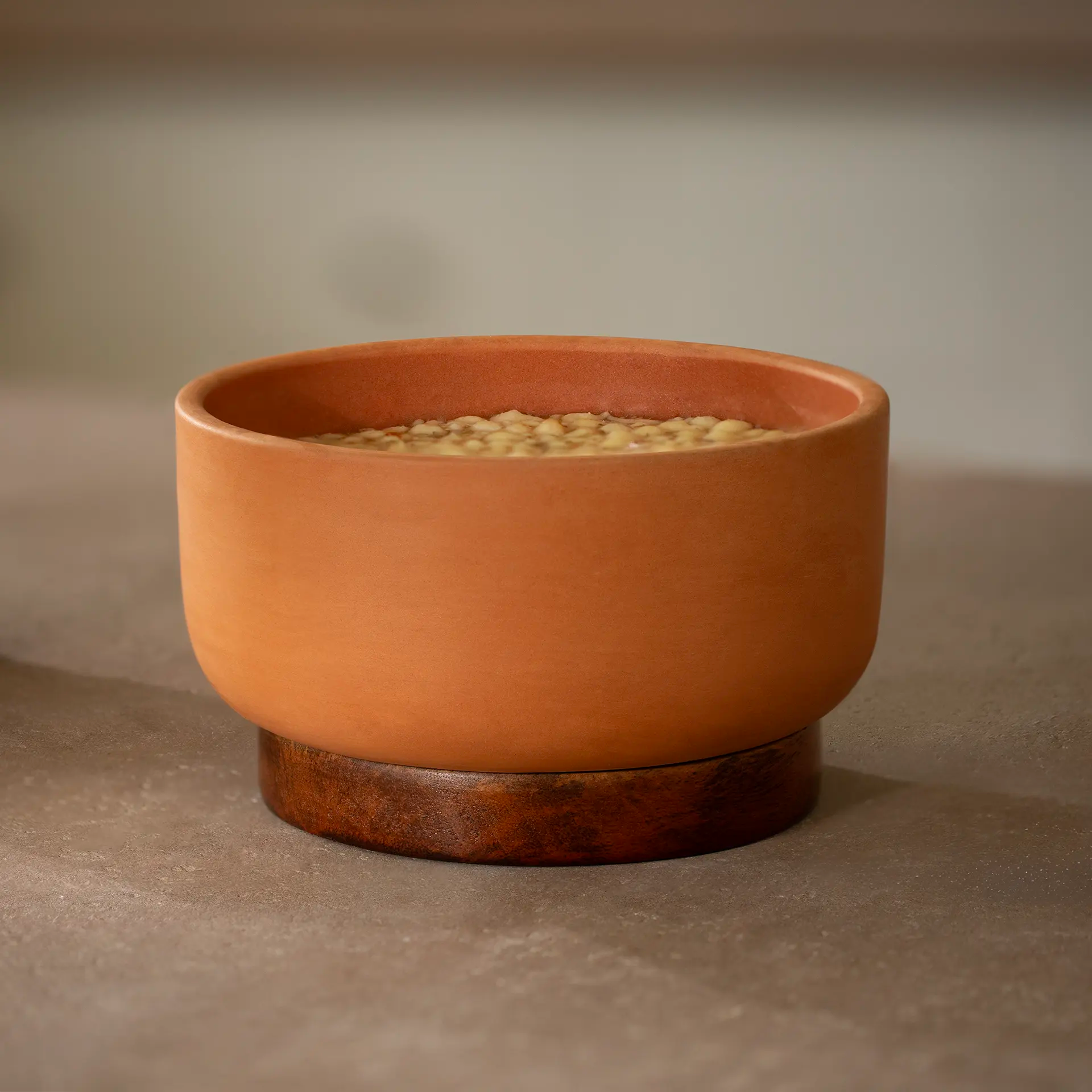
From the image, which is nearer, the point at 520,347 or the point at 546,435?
the point at 546,435

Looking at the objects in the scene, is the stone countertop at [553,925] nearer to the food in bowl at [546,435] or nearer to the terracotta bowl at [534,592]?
the terracotta bowl at [534,592]

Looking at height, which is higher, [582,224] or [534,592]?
[582,224]

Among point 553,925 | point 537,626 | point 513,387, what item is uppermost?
point 513,387

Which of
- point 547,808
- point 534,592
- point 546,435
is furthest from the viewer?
point 546,435

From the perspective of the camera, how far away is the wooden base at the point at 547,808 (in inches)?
60.6

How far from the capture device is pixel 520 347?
196 cm

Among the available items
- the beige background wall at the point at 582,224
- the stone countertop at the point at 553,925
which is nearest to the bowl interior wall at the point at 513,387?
the stone countertop at the point at 553,925

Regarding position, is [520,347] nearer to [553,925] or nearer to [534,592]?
[534,592]

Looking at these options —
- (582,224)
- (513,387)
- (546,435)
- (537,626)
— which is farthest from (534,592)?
(582,224)

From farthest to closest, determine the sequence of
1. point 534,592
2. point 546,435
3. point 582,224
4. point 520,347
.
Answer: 1. point 582,224
2. point 520,347
3. point 546,435
4. point 534,592

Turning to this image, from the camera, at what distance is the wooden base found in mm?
1538

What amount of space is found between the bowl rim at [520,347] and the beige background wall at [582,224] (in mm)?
1980

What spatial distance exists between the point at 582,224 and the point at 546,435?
245cm

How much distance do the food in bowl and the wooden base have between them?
0.33 metres
